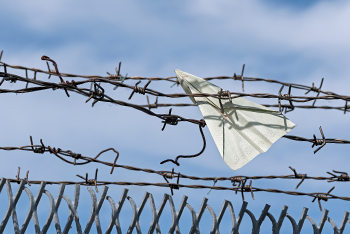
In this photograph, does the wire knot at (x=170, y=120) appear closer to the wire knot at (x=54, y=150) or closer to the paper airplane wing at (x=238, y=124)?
the paper airplane wing at (x=238, y=124)

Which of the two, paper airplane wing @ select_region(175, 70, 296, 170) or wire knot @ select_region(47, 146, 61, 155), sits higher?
paper airplane wing @ select_region(175, 70, 296, 170)

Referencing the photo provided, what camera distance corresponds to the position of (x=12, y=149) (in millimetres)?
4285

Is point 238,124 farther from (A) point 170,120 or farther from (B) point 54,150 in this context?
(B) point 54,150

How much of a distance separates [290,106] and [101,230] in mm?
1991

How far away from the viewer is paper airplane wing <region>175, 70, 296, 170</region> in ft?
Answer: 13.5

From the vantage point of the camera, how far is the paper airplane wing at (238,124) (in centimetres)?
411

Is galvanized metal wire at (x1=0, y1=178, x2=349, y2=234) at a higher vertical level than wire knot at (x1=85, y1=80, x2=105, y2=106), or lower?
lower

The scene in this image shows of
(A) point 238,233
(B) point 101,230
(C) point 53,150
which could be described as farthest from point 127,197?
(A) point 238,233

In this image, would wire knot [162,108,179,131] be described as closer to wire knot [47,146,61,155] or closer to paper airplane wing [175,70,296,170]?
paper airplane wing [175,70,296,170]

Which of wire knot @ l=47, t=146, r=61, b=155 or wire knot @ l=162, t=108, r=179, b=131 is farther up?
wire knot @ l=162, t=108, r=179, b=131

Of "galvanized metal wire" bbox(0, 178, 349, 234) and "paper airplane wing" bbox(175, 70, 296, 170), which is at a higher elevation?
"paper airplane wing" bbox(175, 70, 296, 170)

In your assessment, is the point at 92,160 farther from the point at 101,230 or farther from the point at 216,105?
the point at 216,105

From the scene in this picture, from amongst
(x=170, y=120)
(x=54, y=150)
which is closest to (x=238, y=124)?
(x=170, y=120)

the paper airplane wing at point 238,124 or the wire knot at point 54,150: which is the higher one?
the paper airplane wing at point 238,124
